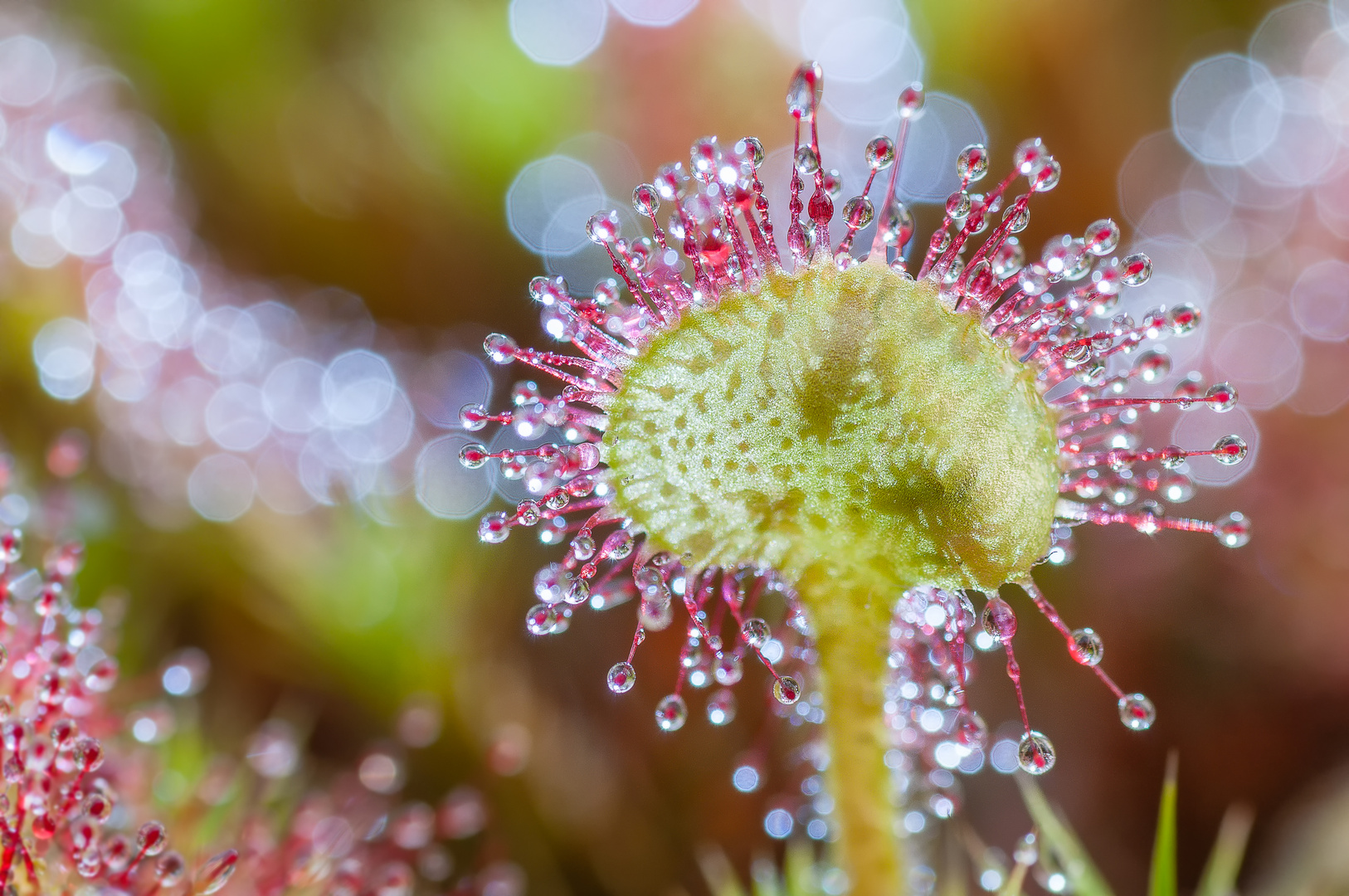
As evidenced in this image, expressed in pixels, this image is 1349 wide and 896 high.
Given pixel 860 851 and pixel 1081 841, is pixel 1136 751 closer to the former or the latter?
pixel 1081 841

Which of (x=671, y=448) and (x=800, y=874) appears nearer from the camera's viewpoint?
(x=671, y=448)

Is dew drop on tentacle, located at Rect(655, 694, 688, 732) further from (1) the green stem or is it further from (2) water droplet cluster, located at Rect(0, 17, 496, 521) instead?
(2) water droplet cluster, located at Rect(0, 17, 496, 521)

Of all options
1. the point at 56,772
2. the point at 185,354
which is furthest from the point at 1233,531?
the point at 185,354

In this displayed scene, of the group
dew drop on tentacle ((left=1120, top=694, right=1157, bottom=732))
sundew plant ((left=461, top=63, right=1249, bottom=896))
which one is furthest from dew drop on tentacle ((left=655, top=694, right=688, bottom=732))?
dew drop on tentacle ((left=1120, top=694, right=1157, bottom=732))

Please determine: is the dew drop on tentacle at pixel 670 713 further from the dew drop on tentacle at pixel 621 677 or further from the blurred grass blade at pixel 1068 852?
the blurred grass blade at pixel 1068 852

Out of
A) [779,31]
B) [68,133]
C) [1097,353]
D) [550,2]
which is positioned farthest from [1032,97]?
[68,133]

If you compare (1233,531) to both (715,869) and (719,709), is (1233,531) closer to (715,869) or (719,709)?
(719,709)
